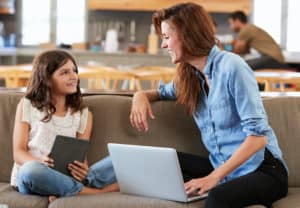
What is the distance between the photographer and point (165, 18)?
2582mm

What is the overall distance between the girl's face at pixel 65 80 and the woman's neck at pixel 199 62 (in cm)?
61

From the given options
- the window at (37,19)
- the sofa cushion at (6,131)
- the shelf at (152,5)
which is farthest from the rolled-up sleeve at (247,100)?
the window at (37,19)

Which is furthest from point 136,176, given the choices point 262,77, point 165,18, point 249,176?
point 262,77

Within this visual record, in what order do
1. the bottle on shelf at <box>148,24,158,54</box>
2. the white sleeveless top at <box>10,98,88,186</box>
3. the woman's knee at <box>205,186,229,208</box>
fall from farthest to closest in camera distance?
the bottle on shelf at <box>148,24,158,54</box> < the white sleeveless top at <box>10,98,88,186</box> < the woman's knee at <box>205,186,229,208</box>

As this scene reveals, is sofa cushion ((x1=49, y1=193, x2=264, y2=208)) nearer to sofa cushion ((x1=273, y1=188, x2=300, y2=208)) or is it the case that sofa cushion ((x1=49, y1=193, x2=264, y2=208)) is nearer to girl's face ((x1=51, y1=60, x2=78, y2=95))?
sofa cushion ((x1=273, y1=188, x2=300, y2=208))

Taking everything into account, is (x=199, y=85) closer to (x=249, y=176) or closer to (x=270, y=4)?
(x=249, y=176)

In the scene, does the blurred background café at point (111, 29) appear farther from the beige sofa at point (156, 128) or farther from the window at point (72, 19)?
the beige sofa at point (156, 128)

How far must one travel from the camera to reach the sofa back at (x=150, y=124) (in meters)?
2.96

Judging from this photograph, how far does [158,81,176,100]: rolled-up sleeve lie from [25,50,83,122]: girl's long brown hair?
14.5 inches

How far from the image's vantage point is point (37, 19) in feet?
30.1

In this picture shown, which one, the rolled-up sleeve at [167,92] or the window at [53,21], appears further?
the window at [53,21]

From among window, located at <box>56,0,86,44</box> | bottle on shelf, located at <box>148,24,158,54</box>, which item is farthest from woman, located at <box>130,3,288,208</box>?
window, located at <box>56,0,86,44</box>

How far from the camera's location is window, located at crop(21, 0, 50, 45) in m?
9.16

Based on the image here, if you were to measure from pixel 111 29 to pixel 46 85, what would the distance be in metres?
6.13
